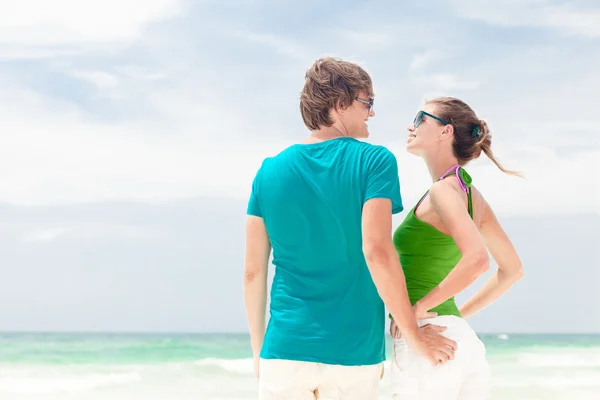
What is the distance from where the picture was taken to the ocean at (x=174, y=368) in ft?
45.9

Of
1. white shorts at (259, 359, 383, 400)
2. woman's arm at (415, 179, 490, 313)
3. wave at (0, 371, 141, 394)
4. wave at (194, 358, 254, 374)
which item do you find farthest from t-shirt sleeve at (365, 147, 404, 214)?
wave at (194, 358, 254, 374)

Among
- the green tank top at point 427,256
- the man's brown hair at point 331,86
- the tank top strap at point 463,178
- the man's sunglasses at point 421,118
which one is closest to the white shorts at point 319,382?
the green tank top at point 427,256

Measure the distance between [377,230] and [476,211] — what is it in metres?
0.64

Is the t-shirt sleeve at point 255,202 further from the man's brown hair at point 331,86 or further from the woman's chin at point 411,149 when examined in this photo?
the woman's chin at point 411,149

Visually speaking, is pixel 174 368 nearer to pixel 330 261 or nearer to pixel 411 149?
pixel 411 149

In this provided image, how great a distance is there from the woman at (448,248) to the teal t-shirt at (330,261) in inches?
7.4

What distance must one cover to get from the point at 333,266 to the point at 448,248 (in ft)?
1.67

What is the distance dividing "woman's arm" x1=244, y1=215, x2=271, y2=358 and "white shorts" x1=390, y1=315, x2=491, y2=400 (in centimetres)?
53

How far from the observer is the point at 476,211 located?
2906mm

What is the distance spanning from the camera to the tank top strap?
2754 millimetres

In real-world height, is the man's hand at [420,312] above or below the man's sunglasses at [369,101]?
below

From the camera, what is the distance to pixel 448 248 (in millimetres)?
2764

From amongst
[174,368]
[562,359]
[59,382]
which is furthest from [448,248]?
[562,359]

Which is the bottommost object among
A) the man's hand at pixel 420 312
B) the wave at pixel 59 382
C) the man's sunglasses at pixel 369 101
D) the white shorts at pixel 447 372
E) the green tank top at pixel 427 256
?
the wave at pixel 59 382
